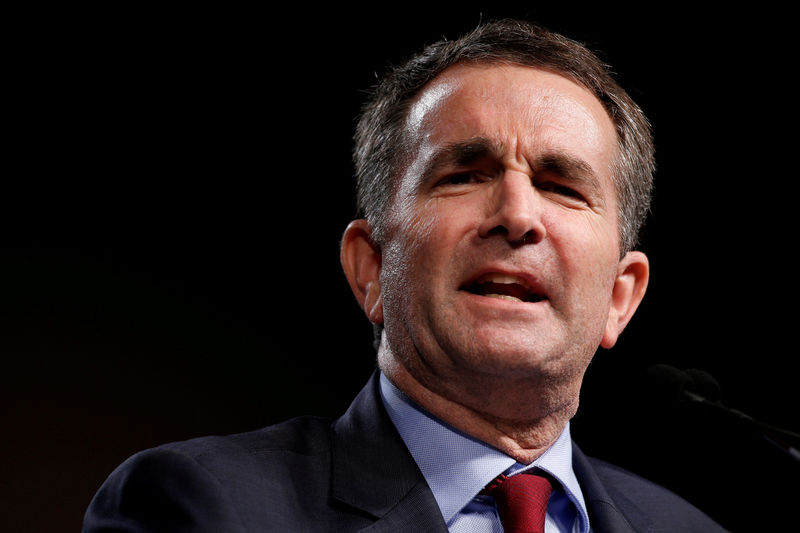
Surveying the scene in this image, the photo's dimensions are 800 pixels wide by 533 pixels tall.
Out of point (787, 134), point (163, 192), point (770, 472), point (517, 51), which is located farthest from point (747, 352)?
point (163, 192)

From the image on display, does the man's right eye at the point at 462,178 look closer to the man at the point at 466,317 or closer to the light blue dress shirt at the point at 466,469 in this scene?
the man at the point at 466,317

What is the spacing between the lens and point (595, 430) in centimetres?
314

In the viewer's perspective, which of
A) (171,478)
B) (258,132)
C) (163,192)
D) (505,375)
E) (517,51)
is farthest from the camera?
(258,132)

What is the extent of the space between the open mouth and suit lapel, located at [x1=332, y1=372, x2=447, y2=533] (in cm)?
38

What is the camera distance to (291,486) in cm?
170

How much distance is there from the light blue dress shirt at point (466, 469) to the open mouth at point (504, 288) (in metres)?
0.32

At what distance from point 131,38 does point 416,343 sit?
164cm

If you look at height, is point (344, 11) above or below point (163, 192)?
above

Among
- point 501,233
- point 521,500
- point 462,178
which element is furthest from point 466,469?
point 462,178

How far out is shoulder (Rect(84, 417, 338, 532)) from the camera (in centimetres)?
148

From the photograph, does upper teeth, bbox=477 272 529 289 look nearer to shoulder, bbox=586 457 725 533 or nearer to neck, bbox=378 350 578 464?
neck, bbox=378 350 578 464

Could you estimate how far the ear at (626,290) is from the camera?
2145 mm

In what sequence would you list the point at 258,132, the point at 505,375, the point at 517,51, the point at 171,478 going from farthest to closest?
the point at 258,132 → the point at 517,51 → the point at 505,375 → the point at 171,478

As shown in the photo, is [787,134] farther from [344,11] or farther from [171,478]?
[171,478]
